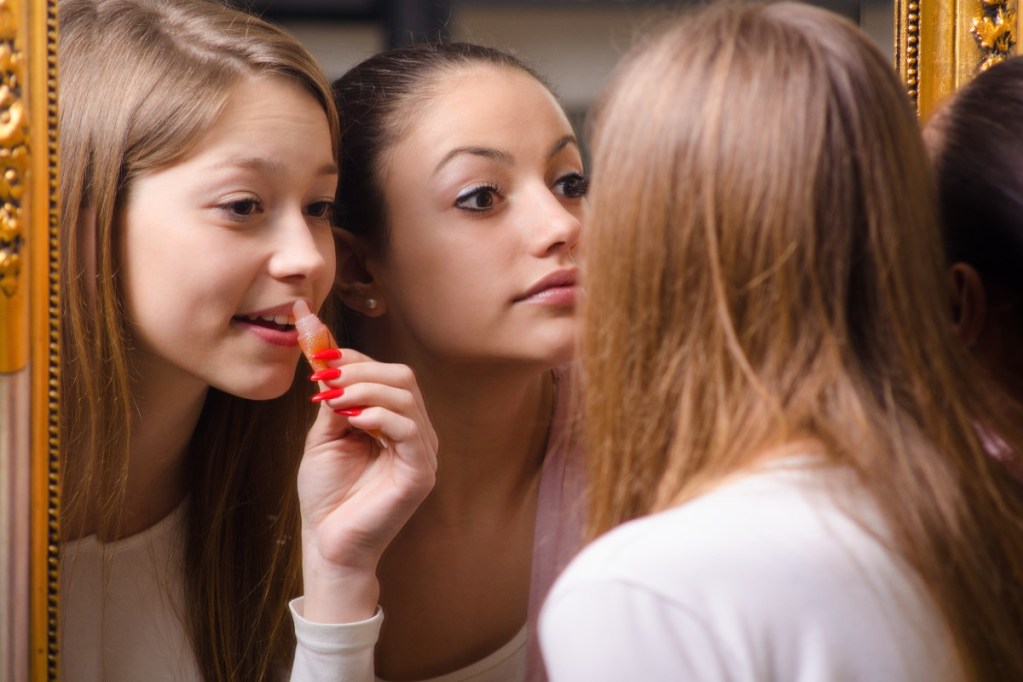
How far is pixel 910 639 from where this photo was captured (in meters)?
0.47

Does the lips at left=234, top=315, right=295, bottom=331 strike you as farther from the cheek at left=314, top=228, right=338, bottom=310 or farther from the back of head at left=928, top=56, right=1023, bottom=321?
the back of head at left=928, top=56, right=1023, bottom=321

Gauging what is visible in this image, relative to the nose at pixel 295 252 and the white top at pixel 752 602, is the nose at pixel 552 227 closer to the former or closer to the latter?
the nose at pixel 295 252

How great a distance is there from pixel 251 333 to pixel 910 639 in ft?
1.54

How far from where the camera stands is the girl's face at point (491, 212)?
80cm

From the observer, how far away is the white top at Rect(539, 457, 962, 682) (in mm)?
454

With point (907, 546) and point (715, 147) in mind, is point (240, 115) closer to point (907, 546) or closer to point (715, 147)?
point (715, 147)

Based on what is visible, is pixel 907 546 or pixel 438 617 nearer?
pixel 907 546

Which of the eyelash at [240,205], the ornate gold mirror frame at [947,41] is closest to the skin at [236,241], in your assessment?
the eyelash at [240,205]

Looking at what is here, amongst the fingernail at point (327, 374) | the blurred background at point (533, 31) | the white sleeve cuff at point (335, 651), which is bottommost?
the white sleeve cuff at point (335, 651)

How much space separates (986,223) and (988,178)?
0.02m

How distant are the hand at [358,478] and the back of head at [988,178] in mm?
361

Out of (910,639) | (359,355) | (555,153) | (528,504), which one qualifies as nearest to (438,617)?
(528,504)

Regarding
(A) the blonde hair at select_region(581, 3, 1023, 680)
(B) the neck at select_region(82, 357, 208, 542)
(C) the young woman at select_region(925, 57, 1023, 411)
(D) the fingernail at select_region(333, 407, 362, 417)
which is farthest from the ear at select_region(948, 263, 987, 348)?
(B) the neck at select_region(82, 357, 208, 542)

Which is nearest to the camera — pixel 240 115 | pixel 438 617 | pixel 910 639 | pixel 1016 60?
pixel 910 639
